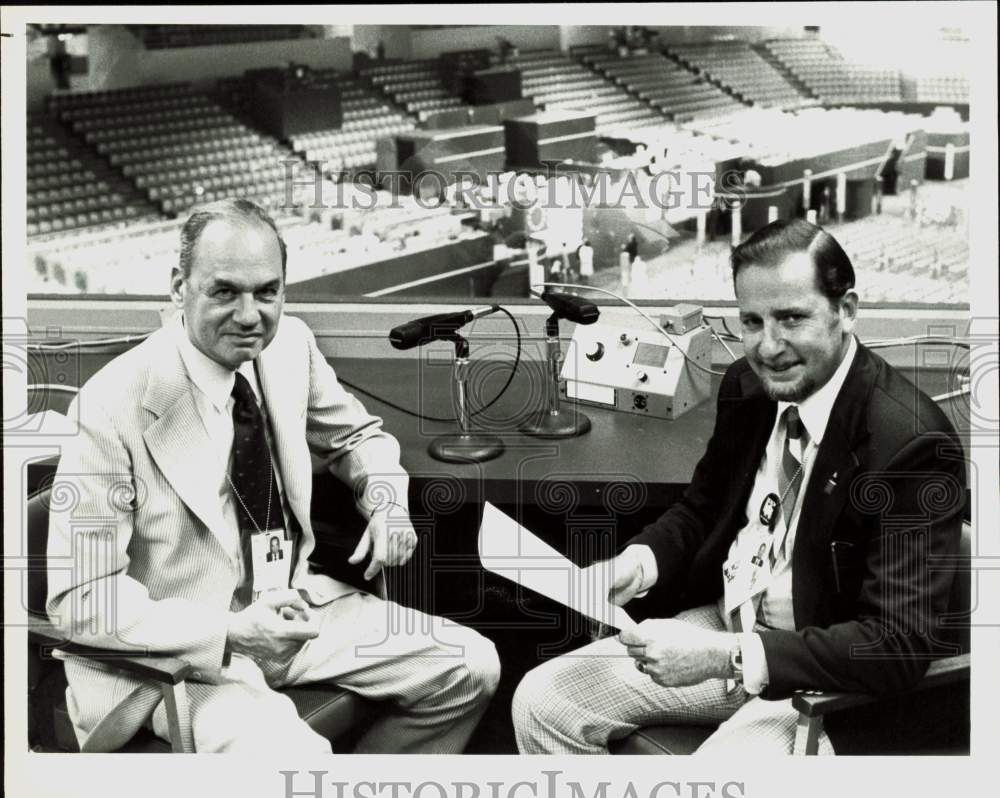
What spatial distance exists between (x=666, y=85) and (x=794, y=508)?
3.32ft

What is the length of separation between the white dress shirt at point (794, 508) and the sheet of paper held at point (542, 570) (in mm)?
268

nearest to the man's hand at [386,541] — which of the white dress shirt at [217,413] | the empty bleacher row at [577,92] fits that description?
the white dress shirt at [217,413]

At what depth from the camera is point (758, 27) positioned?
7.48 feet

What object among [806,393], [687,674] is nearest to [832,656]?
[687,674]

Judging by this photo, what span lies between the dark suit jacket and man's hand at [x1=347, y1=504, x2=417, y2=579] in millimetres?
767

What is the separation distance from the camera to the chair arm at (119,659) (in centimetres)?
203

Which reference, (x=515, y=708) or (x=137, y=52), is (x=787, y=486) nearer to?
(x=515, y=708)

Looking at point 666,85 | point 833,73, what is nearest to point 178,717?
point 666,85

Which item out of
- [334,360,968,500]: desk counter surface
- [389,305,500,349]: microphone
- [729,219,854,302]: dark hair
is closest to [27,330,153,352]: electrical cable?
[334,360,968,500]: desk counter surface

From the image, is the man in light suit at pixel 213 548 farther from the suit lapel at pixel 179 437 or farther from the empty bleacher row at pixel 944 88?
the empty bleacher row at pixel 944 88

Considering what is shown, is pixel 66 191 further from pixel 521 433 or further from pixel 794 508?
pixel 794 508

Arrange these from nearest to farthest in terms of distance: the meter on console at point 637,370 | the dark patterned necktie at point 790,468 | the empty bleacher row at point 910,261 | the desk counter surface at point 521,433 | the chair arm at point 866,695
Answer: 1. the chair arm at point 866,695
2. the dark patterned necktie at point 790,468
3. the empty bleacher row at point 910,261
4. the desk counter surface at point 521,433
5. the meter on console at point 637,370

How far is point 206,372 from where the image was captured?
7.24 feet

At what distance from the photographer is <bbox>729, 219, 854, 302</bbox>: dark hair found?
2078mm
